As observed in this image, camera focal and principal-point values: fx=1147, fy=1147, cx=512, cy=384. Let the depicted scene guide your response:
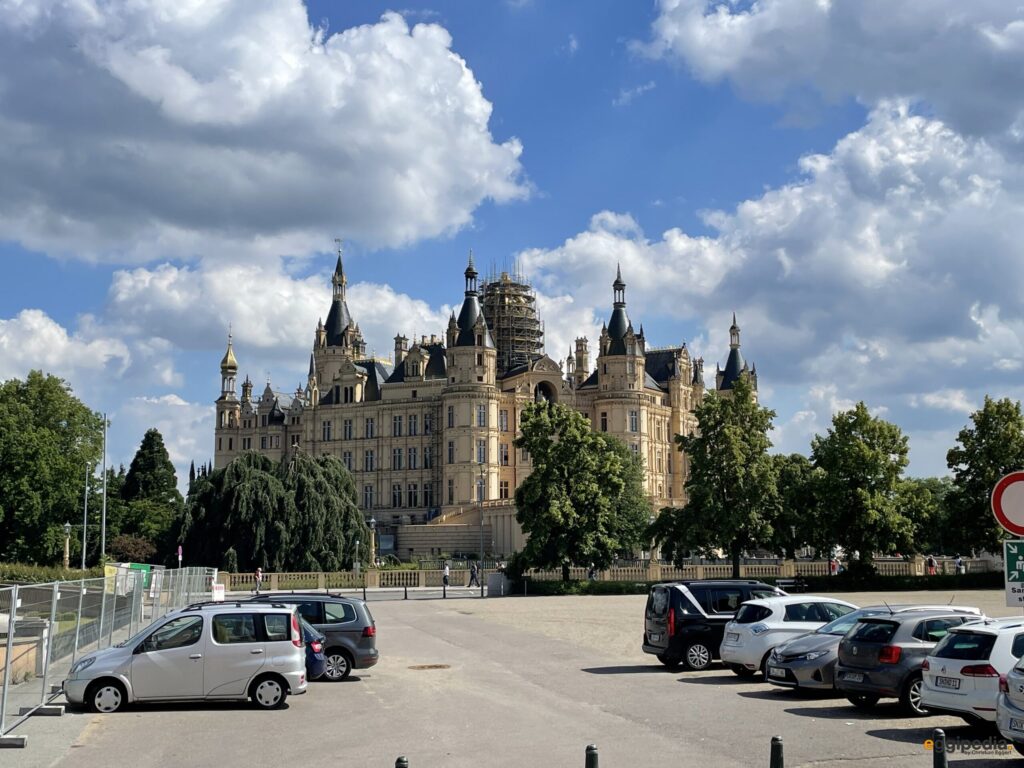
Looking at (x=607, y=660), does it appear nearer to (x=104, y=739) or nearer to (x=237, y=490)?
(x=104, y=739)

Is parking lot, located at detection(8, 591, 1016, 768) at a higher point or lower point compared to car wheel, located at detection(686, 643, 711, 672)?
lower

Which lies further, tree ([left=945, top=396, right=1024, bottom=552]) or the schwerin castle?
the schwerin castle

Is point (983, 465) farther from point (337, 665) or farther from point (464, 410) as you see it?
point (464, 410)

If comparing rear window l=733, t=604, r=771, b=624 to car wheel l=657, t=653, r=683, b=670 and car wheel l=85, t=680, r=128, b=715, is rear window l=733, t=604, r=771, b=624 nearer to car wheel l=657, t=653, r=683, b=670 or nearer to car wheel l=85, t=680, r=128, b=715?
car wheel l=657, t=653, r=683, b=670

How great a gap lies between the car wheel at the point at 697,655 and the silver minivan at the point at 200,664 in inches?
318

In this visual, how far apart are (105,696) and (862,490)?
147 ft

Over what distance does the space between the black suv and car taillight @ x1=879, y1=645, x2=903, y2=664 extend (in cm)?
604

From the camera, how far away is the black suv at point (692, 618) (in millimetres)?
22219

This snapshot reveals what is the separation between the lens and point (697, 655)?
22328 millimetres

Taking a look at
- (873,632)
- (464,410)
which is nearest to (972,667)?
(873,632)

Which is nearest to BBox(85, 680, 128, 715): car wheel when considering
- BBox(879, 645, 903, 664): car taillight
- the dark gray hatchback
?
the dark gray hatchback

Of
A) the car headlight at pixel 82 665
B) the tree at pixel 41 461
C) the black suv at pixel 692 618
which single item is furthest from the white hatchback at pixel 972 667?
the tree at pixel 41 461

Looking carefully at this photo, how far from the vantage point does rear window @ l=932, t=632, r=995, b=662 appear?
1378 centimetres

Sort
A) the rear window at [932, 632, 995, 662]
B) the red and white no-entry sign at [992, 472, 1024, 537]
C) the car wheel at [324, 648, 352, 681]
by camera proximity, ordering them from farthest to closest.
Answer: the car wheel at [324, 648, 352, 681] < the rear window at [932, 632, 995, 662] < the red and white no-entry sign at [992, 472, 1024, 537]
